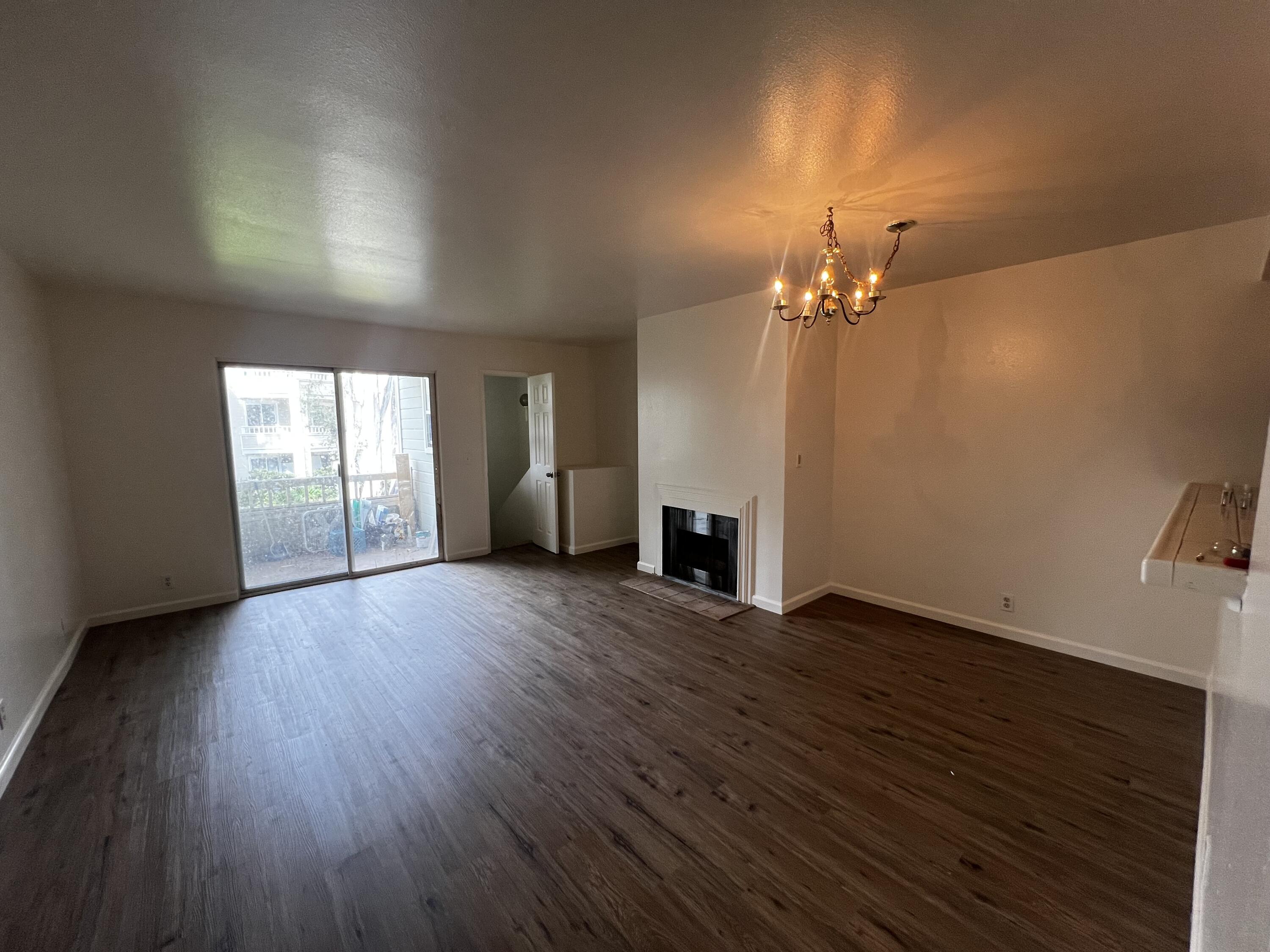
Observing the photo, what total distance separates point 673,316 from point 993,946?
13.9ft

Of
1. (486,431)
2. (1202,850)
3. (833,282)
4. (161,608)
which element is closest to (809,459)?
(833,282)

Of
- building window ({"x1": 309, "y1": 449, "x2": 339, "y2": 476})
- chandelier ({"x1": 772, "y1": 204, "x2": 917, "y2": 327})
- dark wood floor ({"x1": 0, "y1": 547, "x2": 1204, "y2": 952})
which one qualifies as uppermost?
chandelier ({"x1": 772, "y1": 204, "x2": 917, "y2": 327})

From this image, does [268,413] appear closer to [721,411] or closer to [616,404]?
[616,404]

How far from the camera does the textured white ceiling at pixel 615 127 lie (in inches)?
49.6

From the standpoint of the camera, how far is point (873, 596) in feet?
13.6

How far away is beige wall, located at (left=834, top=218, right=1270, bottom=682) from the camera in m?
2.65

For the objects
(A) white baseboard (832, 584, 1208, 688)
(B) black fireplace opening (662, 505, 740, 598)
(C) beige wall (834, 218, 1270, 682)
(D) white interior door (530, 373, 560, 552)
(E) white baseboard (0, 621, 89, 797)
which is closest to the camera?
(E) white baseboard (0, 621, 89, 797)

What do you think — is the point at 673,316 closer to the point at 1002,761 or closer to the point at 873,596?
the point at 873,596

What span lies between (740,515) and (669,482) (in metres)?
0.87

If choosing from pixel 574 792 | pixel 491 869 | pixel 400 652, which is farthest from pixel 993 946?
pixel 400 652

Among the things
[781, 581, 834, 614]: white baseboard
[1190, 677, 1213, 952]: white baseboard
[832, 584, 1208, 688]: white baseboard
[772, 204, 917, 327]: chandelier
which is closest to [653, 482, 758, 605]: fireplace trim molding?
[781, 581, 834, 614]: white baseboard

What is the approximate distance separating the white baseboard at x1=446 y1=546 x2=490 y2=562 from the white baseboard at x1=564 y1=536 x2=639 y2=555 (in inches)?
37.4

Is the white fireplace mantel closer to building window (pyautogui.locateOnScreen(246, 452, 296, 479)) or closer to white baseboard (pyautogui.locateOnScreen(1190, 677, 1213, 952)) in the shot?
white baseboard (pyautogui.locateOnScreen(1190, 677, 1213, 952))

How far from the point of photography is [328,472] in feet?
16.0
